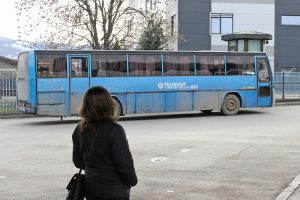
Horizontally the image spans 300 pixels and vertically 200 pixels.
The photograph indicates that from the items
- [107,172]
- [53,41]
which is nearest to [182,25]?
[53,41]

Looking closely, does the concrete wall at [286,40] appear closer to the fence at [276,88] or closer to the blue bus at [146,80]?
the fence at [276,88]

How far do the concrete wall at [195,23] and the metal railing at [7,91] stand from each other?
26.0 m

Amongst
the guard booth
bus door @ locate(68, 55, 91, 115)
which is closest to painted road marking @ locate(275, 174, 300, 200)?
bus door @ locate(68, 55, 91, 115)

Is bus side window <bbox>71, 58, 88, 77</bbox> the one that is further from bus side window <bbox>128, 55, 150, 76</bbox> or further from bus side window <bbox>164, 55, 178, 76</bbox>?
bus side window <bbox>164, 55, 178, 76</bbox>

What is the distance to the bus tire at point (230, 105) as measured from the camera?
23.8 m

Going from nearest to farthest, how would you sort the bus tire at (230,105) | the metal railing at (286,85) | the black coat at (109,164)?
the black coat at (109,164)
the bus tire at (230,105)
the metal railing at (286,85)

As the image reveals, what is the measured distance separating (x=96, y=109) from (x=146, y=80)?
1808cm

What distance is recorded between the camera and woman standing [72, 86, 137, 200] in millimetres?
4160

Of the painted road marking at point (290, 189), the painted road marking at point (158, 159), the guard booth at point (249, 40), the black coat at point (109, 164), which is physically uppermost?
the guard booth at point (249, 40)

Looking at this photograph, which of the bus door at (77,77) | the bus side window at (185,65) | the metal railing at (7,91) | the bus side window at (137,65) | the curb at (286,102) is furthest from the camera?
the curb at (286,102)

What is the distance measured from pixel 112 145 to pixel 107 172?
222 mm

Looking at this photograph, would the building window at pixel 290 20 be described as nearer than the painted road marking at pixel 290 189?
No

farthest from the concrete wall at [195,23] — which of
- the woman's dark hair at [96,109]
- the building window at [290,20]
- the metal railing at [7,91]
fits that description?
the woman's dark hair at [96,109]

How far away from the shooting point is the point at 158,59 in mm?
22562
